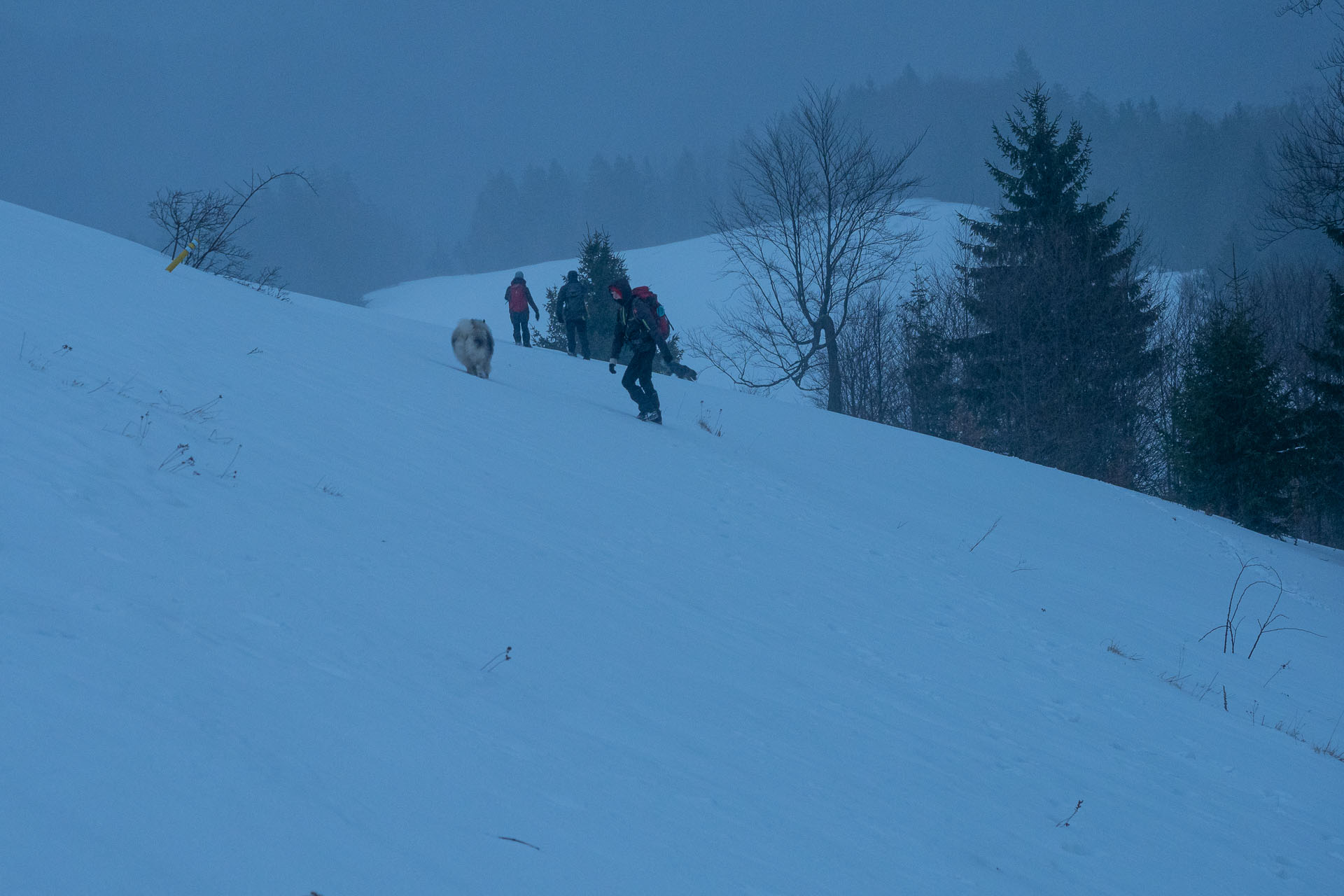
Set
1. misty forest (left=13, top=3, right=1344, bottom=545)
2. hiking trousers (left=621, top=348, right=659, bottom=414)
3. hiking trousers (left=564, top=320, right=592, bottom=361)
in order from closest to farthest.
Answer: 1. hiking trousers (left=621, top=348, right=659, bottom=414)
2. hiking trousers (left=564, top=320, right=592, bottom=361)
3. misty forest (left=13, top=3, right=1344, bottom=545)

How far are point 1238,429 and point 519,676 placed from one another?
20.9m

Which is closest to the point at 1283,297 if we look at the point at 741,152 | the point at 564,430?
the point at 564,430

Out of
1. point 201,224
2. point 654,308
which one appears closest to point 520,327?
point 201,224

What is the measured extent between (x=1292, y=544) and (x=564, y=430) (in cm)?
1547

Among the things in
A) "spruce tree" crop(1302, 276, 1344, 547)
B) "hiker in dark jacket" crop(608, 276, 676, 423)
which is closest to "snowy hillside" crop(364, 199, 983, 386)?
"spruce tree" crop(1302, 276, 1344, 547)

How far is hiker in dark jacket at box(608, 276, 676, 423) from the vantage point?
10617 millimetres

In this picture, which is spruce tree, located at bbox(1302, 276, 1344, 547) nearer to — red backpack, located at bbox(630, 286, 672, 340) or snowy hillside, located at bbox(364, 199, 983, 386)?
red backpack, located at bbox(630, 286, 672, 340)

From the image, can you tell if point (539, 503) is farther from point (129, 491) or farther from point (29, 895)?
point (29, 895)

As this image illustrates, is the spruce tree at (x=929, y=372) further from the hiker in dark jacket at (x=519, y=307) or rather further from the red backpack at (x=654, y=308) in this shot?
the red backpack at (x=654, y=308)

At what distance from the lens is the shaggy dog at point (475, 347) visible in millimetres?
11812

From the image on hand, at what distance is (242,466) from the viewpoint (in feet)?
16.1

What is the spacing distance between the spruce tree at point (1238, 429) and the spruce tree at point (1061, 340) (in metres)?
4.80

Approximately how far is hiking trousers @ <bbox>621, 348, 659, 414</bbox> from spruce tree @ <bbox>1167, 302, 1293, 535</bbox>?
1481 centimetres

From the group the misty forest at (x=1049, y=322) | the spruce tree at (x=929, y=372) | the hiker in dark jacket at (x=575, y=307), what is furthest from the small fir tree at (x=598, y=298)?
the spruce tree at (x=929, y=372)
